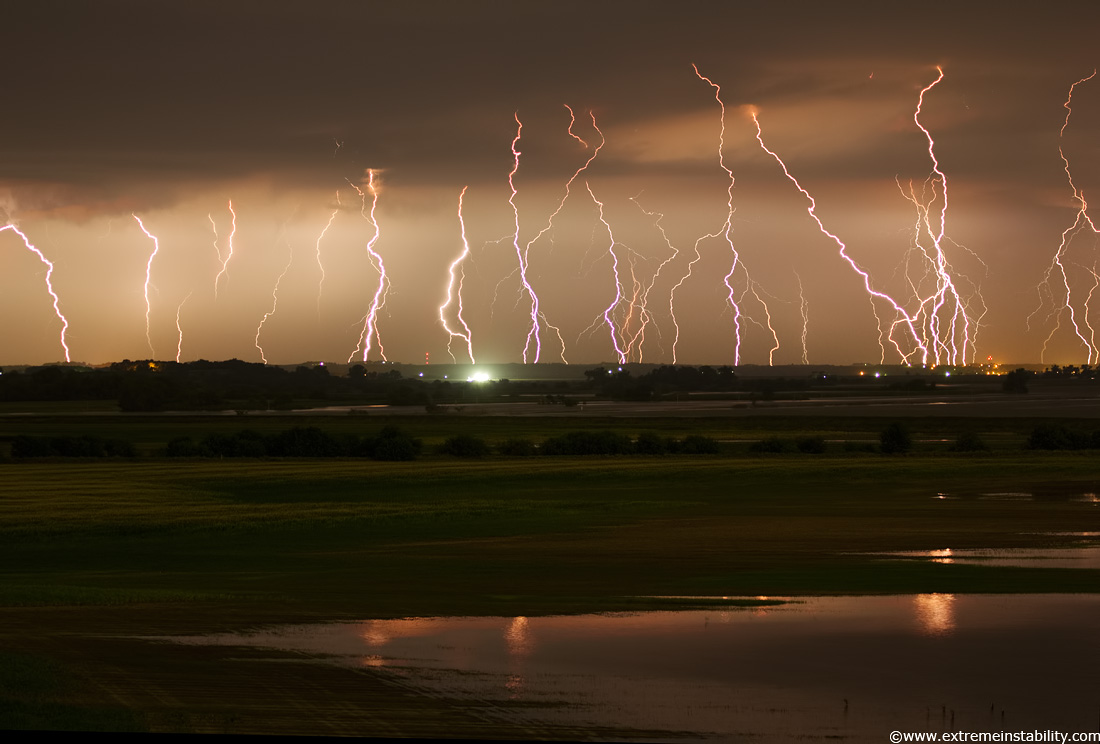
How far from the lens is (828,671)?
1387 centimetres

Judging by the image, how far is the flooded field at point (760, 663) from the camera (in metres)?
11.9

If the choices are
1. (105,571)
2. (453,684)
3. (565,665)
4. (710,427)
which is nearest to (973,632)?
(565,665)

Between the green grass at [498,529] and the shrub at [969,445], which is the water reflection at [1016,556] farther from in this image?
the shrub at [969,445]

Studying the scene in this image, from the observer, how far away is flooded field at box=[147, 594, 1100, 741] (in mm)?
11922

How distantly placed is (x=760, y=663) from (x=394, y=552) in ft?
40.7

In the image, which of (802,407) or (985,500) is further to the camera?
(802,407)

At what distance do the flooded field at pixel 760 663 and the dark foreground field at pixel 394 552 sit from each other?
0.76 metres

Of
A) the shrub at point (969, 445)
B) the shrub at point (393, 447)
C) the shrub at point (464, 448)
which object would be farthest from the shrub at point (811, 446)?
the shrub at point (393, 447)

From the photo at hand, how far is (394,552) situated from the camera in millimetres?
25203

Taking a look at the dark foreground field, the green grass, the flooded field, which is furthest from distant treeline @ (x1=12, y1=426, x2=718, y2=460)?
the flooded field

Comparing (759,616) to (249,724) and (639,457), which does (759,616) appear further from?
(639,457)

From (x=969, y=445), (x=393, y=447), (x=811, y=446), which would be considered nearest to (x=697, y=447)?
(x=811, y=446)

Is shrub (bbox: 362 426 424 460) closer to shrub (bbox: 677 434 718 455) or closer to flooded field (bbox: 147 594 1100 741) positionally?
shrub (bbox: 677 434 718 455)

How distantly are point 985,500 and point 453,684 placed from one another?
2699 cm
